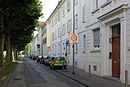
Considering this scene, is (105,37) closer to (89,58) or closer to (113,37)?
(113,37)

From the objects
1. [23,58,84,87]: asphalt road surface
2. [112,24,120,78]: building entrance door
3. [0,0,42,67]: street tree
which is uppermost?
[0,0,42,67]: street tree

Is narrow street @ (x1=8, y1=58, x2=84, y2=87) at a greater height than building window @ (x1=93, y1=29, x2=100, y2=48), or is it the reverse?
building window @ (x1=93, y1=29, x2=100, y2=48)

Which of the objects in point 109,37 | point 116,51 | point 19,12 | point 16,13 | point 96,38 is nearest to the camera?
point 116,51

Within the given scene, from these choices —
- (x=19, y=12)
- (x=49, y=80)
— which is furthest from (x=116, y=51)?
(x=19, y=12)

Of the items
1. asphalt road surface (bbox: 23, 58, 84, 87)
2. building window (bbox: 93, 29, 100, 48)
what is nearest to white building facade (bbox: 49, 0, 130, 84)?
building window (bbox: 93, 29, 100, 48)

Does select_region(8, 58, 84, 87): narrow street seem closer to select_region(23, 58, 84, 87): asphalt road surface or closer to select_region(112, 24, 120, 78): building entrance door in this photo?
select_region(23, 58, 84, 87): asphalt road surface


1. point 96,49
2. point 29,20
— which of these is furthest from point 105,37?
point 29,20

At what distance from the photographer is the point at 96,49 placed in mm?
15086

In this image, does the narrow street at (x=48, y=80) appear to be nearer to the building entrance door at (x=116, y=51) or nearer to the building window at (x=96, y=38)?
the building entrance door at (x=116, y=51)

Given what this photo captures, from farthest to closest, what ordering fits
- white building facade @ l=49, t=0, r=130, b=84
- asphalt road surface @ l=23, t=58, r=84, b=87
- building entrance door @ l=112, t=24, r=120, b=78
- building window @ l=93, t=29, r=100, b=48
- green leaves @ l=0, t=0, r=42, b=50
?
building window @ l=93, t=29, r=100, b=48 → green leaves @ l=0, t=0, r=42, b=50 → building entrance door @ l=112, t=24, r=120, b=78 → white building facade @ l=49, t=0, r=130, b=84 → asphalt road surface @ l=23, t=58, r=84, b=87

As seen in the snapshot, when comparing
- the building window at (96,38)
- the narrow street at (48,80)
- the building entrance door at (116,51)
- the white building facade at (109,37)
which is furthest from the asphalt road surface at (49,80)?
Answer: the building window at (96,38)

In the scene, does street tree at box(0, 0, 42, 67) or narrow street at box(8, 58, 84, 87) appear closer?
narrow street at box(8, 58, 84, 87)

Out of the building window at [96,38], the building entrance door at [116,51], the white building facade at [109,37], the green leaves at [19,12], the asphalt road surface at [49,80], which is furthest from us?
the building window at [96,38]

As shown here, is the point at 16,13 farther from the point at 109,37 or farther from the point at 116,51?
the point at 116,51
